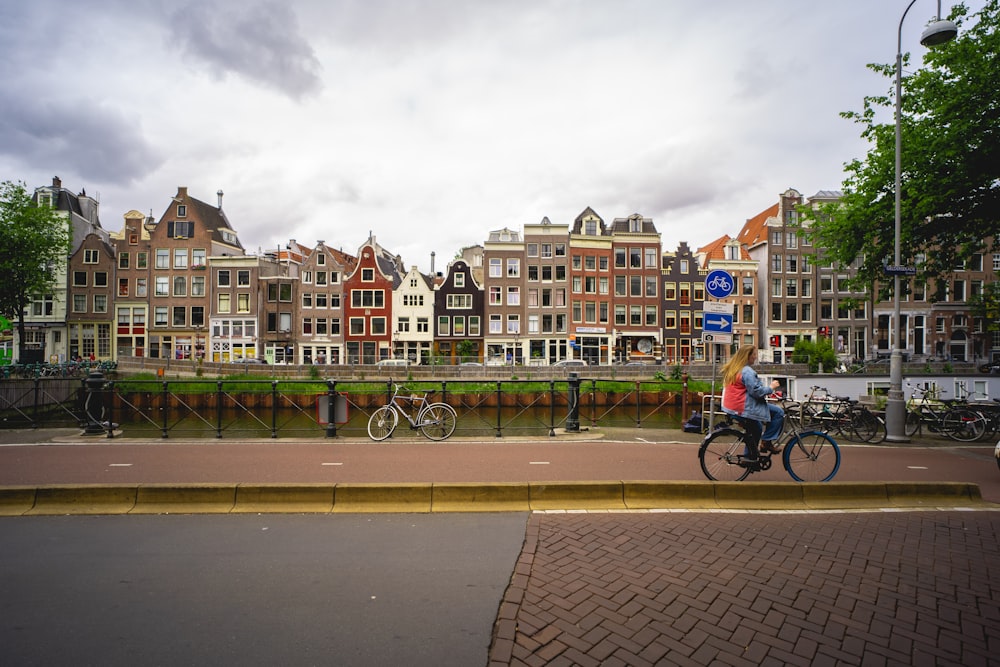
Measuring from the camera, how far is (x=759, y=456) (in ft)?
21.7

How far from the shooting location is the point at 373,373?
37875 mm

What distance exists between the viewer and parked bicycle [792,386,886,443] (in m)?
11.1

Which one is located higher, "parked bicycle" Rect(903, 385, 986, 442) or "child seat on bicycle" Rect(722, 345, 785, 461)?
"child seat on bicycle" Rect(722, 345, 785, 461)

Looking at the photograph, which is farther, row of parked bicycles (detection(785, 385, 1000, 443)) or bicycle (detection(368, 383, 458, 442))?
row of parked bicycles (detection(785, 385, 1000, 443))

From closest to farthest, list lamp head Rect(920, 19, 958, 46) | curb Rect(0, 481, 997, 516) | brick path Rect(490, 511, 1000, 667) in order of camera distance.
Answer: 1. brick path Rect(490, 511, 1000, 667)
2. curb Rect(0, 481, 997, 516)
3. lamp head Rect(920, 19, 958, 46)

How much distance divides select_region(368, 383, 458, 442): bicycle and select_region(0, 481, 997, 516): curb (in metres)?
4.55

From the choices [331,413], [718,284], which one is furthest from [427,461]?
[718,284]

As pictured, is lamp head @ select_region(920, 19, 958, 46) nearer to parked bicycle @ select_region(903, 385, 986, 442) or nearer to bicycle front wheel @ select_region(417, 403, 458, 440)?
parked bicycle @ select_region(903, 385, 986, 442)

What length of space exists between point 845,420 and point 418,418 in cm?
940

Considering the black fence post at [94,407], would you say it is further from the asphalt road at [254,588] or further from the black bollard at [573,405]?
the black bollard at [573,405]

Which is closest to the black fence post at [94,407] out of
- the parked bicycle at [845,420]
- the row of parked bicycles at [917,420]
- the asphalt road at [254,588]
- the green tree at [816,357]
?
the asphalt road at [254,588]

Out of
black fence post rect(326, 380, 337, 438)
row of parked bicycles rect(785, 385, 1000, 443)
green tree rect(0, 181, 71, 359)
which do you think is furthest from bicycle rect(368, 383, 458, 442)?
green tree rect(0, 181, 71, 359)

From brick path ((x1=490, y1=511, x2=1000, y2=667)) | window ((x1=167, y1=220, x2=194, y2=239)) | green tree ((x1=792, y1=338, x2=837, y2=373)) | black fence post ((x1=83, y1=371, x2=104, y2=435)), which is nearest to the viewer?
brick path ((x1=490, y1=511, x2=1000, y2=667))

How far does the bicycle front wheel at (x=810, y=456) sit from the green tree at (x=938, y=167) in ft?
32.0
